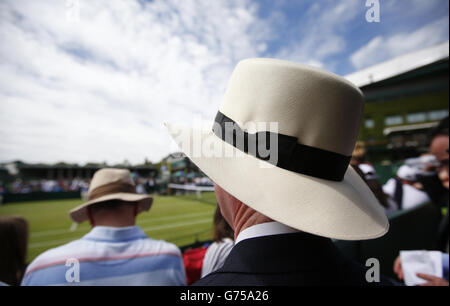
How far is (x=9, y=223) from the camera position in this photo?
2178mm

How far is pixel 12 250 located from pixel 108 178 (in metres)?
1.13

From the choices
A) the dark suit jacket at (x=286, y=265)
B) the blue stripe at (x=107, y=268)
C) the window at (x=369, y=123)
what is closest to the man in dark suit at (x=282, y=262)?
the dark suit jacket at (x=286, y=265)

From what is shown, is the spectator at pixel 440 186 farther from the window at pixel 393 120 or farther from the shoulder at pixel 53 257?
the window at pixel 393 120

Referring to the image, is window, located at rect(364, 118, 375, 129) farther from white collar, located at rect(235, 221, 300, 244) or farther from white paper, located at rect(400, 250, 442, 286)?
white collar, located at rect(235, 221, 300, 244)

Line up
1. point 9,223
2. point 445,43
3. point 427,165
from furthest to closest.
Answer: point 445,43 < point 427,165 < point 9,223

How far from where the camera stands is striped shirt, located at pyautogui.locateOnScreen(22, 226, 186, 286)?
159cm

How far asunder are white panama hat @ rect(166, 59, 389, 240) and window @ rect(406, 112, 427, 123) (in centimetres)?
4214

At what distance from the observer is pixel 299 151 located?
0.91m

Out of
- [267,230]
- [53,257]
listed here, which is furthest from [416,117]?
[53,257]

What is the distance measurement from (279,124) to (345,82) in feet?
1.16

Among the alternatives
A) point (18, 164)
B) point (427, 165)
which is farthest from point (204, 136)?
point (18, 164)

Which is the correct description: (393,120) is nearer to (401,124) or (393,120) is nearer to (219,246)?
(401,124)

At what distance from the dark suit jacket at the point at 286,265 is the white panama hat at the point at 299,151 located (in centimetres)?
10
